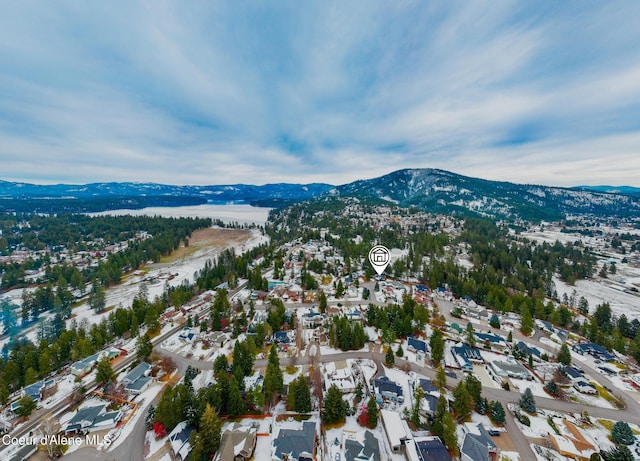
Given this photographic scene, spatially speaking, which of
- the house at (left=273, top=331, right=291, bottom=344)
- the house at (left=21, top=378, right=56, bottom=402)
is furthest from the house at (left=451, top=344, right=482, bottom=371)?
the house at (left=21, top=378, right=56, bottom=402)

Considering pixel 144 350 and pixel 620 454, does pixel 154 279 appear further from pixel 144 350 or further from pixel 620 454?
pixel 620 454

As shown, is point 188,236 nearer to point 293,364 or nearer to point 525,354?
point 293,364

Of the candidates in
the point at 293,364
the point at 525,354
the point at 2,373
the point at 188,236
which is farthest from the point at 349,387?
the point at 188,236

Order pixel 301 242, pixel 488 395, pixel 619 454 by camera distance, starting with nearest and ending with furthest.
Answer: pixel 619 454 → pixel 488 395 → pixel 301 242

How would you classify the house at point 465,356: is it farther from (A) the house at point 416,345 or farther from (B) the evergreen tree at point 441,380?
(B) the evergreen tree at point 441,380

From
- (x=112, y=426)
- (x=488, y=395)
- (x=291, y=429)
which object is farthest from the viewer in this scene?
(x=488, y=395)

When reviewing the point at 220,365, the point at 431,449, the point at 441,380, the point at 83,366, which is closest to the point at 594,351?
the point at 441,380
